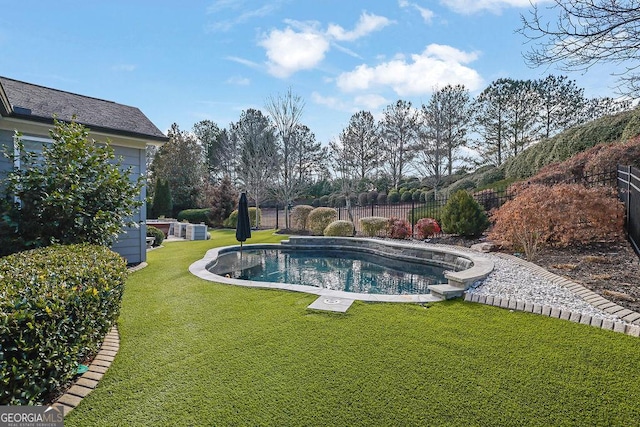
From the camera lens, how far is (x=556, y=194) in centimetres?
716

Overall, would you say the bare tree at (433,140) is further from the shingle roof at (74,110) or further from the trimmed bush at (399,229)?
the shingle roof at (74,110)

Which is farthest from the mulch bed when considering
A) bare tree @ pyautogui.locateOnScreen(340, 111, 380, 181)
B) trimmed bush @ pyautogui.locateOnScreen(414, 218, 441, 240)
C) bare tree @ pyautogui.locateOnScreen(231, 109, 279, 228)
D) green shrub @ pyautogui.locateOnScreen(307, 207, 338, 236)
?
bare tree @ pyautogui.locateOnScreen(340, 111, 380, 181)

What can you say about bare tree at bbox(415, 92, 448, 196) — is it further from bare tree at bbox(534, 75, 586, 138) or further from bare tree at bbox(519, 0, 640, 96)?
bare tree at bbox(519, 0, 640, 96)

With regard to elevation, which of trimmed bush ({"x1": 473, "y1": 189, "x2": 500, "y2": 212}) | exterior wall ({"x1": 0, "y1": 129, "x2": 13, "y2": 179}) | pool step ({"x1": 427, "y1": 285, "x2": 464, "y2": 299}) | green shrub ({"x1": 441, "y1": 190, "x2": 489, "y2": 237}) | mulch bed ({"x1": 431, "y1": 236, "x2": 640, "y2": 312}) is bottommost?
pool step ({"x1": 427, "y1": 285, "x2": 464, "y2": 299})

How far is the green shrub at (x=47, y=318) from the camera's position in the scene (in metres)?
2.12

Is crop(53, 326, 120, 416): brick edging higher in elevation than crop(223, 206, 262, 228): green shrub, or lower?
lower

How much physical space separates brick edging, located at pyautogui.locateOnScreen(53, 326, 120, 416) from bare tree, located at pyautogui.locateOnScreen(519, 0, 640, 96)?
6525 millimetres

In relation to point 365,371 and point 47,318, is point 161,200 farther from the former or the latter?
point 365,371

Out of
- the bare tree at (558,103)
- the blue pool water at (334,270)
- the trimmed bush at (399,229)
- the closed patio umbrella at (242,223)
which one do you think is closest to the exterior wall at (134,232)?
the blue pool water at (334,270)

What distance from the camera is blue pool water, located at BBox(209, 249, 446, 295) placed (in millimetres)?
7475

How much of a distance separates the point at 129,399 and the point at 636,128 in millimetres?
16328

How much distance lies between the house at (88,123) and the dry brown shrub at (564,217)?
876 centimetres

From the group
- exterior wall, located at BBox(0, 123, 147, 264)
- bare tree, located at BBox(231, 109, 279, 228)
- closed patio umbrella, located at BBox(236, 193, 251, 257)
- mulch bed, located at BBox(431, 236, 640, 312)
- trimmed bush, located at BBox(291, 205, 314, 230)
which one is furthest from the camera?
bare tree, located at BBox(231, 109, 279, 228)

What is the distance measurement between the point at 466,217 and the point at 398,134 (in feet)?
63.8
